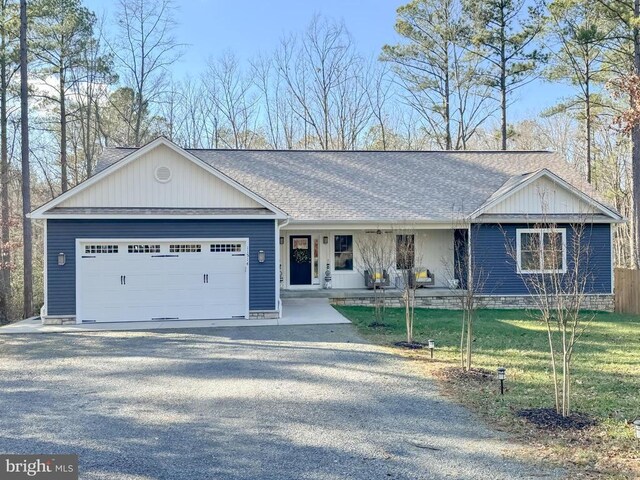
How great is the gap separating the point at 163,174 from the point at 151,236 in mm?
1618

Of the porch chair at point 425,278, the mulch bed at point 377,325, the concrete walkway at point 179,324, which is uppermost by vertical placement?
the porch chair at point 425,278

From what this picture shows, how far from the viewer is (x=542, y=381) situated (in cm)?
680

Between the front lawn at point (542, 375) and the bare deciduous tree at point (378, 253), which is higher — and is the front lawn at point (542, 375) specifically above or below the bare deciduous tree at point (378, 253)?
below

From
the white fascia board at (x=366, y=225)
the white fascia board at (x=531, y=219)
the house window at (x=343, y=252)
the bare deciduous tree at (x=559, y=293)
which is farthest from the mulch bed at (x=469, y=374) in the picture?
the house window at (x=343, y=252)

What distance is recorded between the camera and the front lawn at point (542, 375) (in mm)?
4492

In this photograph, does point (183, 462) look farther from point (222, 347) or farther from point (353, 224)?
point (353, 224)

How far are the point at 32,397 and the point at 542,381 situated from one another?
708 cm

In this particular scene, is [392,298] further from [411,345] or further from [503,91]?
[503,91]

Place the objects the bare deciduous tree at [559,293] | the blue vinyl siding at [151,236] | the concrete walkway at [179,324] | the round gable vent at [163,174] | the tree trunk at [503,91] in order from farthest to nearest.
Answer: the tree trunk at [503,91] → the round gable vent at [163,174] → the blue vinyl siding at [151,236] → the concrete walkway at [179,324] → the bare deciduous tree at [559,293]

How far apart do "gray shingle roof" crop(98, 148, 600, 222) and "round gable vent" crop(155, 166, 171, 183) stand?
412 cm

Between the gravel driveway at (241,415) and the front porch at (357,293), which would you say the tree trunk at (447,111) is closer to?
the front porch at (357,293)

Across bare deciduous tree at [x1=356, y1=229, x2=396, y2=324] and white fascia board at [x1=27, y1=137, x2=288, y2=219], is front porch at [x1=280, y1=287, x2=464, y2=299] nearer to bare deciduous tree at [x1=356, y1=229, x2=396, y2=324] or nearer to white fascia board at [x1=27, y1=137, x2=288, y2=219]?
bare deciduous tree at [x1=356, y1=229, x2=396, y2=324]

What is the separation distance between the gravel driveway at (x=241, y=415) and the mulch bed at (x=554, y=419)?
0.63 m

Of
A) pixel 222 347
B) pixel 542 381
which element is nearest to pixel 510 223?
pixel 542 381
